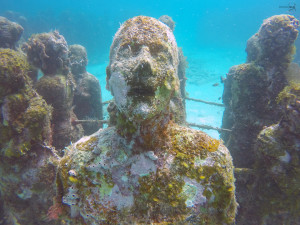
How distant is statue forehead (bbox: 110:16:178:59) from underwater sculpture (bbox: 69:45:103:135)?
4.90 meters

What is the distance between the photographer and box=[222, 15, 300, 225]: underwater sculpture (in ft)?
9.64

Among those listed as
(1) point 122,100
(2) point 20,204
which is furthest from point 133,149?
(2) point 20,204

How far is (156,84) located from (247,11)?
9463 centimetres

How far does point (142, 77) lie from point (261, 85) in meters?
5.10

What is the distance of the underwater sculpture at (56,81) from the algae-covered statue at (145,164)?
8.54 ft

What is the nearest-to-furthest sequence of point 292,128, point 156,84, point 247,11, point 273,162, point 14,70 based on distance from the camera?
point 156,84 → point 292,128 → point 273,162 → point 14,70 → point 247,11

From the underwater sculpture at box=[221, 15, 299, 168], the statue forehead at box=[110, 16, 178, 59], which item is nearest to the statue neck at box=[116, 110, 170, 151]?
the statue forehead at box=[110, 16, 178, 59]

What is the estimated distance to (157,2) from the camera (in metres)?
75.2

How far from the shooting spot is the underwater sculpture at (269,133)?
2939mm

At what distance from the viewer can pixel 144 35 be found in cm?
210

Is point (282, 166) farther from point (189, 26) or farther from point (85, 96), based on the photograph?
point (189, 26)

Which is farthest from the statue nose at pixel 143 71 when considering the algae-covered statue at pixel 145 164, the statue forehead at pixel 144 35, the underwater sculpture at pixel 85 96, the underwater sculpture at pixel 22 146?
the underwater sculpture at pixel 85 96

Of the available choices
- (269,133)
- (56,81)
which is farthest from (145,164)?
(56,81)

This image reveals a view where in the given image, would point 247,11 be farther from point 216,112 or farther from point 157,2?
point 216,112
